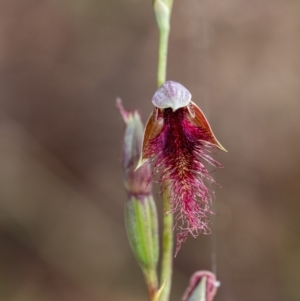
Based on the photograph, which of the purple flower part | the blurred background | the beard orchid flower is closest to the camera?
the beard orchid flower

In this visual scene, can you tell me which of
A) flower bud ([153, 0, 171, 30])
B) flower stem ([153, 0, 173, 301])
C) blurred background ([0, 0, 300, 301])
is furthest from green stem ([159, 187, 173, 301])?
blurred background ([0, 0, 300, 301])

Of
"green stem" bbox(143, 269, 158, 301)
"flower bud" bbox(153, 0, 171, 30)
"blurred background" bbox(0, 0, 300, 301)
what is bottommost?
"green stem" bbox(143, 269, 158, 301)

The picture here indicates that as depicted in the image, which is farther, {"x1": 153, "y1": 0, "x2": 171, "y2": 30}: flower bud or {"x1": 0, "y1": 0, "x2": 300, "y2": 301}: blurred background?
{"x1": 0, "y1": 0, "x2": 300, "y2": 301}: blurred background

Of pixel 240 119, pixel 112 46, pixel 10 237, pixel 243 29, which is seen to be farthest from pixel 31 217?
pixel 243 29

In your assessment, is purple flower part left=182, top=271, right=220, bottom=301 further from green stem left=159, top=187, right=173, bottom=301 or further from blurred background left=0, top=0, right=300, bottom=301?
blurred background left=0, top=0, right=300, bottom=301

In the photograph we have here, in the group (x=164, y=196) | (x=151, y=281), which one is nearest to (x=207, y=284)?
(x=151, y=281)

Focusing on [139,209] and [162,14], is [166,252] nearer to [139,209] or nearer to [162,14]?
[139,209]
